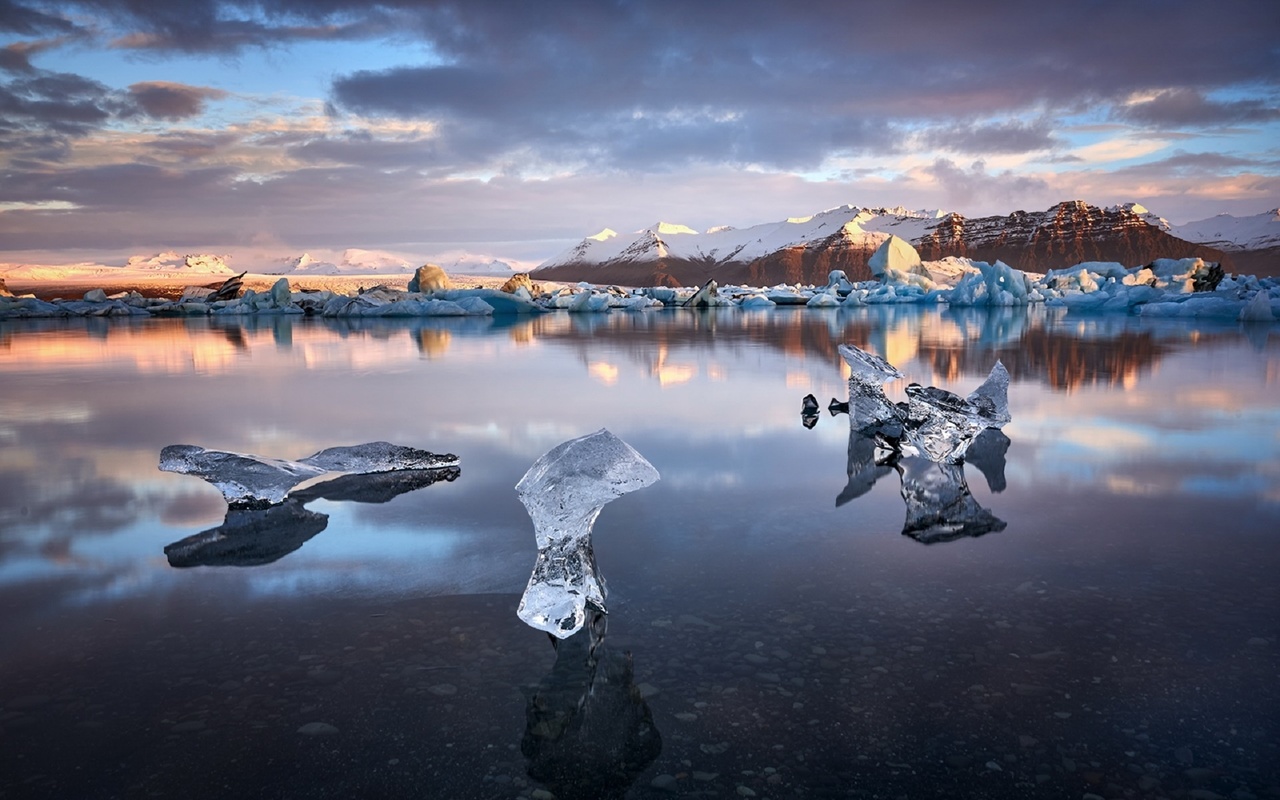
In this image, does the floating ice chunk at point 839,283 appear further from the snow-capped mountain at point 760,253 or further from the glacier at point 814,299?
the snow-capped mountain at point 760,253

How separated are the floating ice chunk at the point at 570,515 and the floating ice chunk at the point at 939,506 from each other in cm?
127

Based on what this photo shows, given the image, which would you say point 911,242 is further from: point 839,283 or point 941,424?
point 941,424

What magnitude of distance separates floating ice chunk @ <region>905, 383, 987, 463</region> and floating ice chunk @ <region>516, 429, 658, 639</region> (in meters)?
2.33

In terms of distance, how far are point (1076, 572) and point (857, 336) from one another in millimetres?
13452

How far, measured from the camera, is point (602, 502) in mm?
2623

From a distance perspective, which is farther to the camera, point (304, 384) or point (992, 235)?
point (992, 235)

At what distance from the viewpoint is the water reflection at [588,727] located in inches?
65.4

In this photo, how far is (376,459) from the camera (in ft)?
14.2

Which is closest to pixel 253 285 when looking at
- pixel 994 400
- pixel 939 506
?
pixel 994 400

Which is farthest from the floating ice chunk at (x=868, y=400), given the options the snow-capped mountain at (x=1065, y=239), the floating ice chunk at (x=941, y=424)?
the snow-capped mountain at (x=1065, y=239)

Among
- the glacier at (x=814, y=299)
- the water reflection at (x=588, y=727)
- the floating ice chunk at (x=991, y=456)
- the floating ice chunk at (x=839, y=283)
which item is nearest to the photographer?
the water reflection at (x=588, y=727)

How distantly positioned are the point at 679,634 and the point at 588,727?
0.51m

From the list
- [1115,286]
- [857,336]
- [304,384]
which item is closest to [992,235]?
[1115,286]

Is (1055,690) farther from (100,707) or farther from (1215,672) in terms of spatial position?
(100,707)
